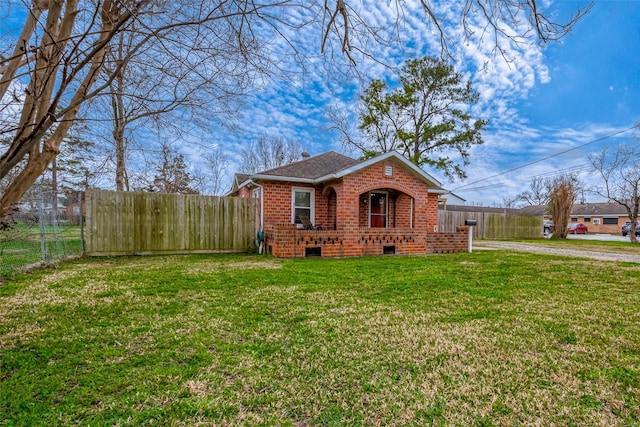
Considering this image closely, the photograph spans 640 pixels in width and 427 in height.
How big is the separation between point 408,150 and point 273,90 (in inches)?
785

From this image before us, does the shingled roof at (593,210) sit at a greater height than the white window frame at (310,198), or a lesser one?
greater

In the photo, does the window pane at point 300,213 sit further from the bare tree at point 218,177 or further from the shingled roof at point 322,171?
the bare tree at point 218,177

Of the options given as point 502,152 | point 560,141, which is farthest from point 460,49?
point 502,152

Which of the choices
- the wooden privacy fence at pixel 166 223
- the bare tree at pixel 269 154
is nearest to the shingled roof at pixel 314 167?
the wooden privacy fence at pixel 166 223

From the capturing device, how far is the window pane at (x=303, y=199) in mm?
11656

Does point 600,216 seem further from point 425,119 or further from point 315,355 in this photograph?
point 315,355

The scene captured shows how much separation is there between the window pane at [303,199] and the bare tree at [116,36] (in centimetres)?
841

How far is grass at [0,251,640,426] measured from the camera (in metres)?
1.94

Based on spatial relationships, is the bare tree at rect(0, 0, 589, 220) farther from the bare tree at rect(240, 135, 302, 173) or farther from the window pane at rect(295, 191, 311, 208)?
the bare tree at rect(240, 135, 302, 173)

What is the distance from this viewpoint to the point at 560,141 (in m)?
24.0

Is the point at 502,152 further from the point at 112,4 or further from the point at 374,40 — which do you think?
the point at 112,4

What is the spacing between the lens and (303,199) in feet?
38.6

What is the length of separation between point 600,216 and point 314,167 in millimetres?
52456

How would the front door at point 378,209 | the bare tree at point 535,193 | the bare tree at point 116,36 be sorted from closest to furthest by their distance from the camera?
the bare tree at point 116,36, the front door at point 378,209, the bare tree at point 535,193
